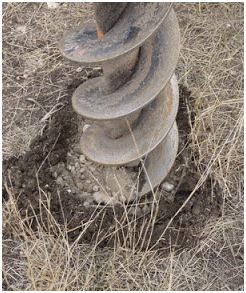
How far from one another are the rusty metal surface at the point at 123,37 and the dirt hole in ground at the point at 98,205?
57 centimetres

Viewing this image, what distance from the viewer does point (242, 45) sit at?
2805 millimetres

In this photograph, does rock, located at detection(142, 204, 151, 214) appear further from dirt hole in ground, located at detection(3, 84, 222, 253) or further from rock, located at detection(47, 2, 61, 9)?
rock, located at detection(47, 2, 61, 9)

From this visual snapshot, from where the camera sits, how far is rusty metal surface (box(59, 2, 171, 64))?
5.70 ft

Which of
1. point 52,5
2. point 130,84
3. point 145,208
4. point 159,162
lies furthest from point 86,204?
point 52,5

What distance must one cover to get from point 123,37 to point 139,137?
1.63 ft

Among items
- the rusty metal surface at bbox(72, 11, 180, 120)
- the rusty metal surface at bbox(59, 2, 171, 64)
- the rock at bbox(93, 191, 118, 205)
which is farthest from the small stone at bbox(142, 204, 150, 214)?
the rusty metal surface at bbox(59, 2, 171, 64)

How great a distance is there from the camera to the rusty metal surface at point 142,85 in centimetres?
192

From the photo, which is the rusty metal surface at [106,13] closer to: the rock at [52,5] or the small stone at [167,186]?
the small stone at [167,186]

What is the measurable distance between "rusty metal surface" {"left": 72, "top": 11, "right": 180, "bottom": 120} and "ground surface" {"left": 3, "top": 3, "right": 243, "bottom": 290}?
0.40 meters

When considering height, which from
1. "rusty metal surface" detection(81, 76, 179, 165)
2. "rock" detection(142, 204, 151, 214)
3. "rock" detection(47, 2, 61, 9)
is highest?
"rock" detection(47, 2, 61, 9)

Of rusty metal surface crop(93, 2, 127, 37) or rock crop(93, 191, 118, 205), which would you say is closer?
rusty metal surface crop(93, 2, 127, 37)

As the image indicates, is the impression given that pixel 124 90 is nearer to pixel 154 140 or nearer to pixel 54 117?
pixel 154 140

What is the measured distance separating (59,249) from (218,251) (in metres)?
0.60

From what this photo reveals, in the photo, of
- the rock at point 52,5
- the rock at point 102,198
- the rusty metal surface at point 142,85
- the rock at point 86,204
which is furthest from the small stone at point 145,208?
the rock at point 52,5
